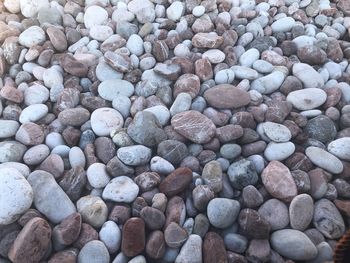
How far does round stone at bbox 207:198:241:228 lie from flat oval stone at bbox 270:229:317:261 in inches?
4.1

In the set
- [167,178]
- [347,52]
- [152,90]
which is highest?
[347,52]

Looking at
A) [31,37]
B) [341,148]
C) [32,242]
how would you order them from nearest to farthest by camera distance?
[32,242]
[341,148]
[31,37]

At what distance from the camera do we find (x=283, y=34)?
133 centimetres

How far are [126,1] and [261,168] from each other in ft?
2.81

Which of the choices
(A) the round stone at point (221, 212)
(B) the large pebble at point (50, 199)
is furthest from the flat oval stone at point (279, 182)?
(B) the large pebble at point (50, 199)

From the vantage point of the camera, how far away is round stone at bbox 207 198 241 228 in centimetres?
86

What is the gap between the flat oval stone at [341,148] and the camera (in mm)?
979

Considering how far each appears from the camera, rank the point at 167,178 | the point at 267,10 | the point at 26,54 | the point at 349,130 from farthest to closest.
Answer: the point at 267,10
the point at 26,54
the point at 349,130
the point at 167,178

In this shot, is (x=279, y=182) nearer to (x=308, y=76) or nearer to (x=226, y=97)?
(x=226, y=97)

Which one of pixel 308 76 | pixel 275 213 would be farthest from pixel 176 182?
pixel 308 76

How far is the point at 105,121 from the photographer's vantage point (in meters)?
1.03

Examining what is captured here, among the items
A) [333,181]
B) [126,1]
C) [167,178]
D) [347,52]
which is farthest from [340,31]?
[167,178]

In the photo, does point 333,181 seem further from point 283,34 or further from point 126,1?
point 126,1

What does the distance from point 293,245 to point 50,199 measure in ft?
1.85
